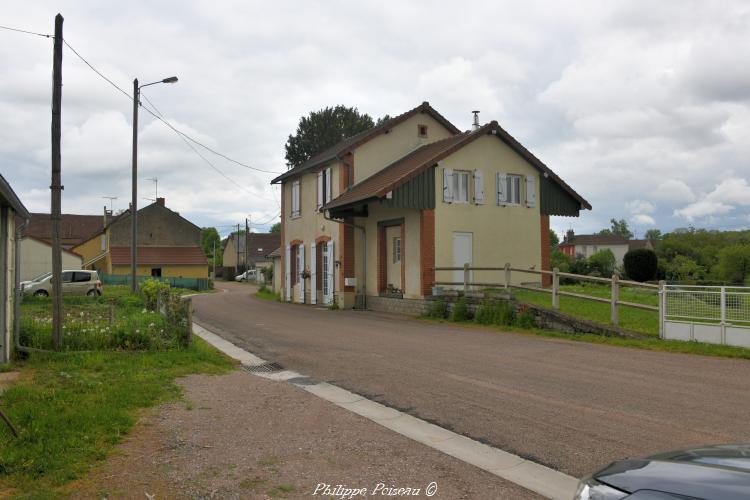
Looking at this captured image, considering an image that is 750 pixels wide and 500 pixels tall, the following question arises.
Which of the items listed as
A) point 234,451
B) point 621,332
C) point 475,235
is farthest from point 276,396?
point 475,235

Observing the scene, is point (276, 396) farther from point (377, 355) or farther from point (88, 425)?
point (377, 355)

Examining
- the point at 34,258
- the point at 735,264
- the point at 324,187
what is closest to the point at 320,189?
the point at 324,187

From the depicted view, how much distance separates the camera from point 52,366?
930 cm

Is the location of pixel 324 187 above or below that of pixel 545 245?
above

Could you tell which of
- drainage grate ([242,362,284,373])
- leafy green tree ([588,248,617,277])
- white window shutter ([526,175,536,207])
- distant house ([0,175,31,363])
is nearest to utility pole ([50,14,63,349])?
distant house ([0,175,31,363])

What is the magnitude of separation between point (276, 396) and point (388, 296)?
50.1 ft

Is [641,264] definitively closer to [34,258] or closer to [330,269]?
[330,269]

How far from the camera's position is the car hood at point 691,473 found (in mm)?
2371

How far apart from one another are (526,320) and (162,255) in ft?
153

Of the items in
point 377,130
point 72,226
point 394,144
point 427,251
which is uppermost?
point 377,130

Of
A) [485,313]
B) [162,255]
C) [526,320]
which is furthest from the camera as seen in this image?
[162,255]

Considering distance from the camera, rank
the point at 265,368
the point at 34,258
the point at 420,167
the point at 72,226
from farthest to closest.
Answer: the point at 72,226 → the point at 34,258 → the point at 420,167 → the point at 265,368

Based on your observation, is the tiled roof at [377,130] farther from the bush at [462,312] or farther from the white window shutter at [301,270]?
the bush at [462,312]

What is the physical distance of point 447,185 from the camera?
21422 mm
